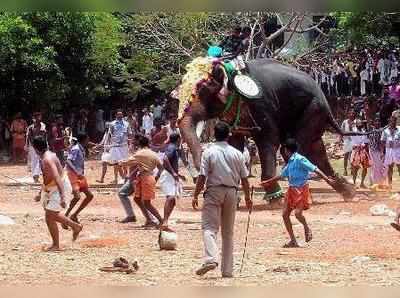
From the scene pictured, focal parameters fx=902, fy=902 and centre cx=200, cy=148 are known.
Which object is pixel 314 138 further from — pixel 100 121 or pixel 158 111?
pixel 100 121

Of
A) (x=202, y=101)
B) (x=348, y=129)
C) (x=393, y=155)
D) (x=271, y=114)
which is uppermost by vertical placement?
(x=202, y=101)

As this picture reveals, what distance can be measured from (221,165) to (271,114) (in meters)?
7.21

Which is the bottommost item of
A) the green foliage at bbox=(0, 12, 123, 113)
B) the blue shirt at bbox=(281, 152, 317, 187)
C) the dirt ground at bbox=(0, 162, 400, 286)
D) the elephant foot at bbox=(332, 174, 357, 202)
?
the dirt ground at bbox=(0, 162, 400, 286)

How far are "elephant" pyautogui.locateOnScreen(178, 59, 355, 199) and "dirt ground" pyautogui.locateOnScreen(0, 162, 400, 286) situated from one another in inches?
36.9

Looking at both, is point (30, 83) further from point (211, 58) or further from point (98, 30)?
point (211, 58)

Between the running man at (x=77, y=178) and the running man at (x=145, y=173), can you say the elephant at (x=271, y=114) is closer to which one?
the running man at (x=145, y=173)

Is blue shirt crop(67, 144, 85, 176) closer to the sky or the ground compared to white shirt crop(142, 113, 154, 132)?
closer to the ground

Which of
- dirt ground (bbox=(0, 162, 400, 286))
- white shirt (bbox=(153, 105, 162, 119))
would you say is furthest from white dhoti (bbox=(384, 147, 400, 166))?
white shirt (bbox=(153, 105, 162, 119))

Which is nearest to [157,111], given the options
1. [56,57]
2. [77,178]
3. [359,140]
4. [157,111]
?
[157,111]

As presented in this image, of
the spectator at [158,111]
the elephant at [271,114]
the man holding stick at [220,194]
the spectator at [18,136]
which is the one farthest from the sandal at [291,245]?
the spectator at [158,111]

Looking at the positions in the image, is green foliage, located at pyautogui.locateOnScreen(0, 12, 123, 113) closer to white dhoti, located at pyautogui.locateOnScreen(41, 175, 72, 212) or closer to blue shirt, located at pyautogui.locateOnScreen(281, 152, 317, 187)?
white dhoti, located at pyautogui.locateOnScreen(41, 175, 72, 212)

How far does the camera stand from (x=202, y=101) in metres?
14.6

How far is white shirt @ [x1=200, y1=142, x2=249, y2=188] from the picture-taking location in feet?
27.1

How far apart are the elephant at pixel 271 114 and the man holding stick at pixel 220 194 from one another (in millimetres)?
5706
